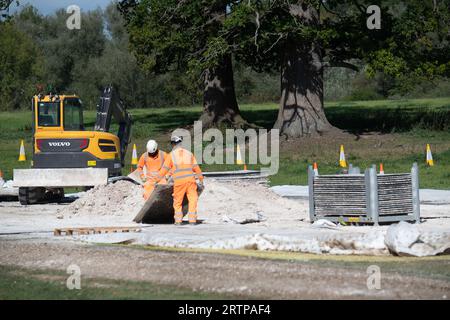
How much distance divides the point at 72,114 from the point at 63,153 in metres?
1.25

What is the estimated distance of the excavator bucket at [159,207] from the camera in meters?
18.6

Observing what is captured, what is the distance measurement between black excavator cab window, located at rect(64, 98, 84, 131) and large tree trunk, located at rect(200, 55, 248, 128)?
19.4 meters

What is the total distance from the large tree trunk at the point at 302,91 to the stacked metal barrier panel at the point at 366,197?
67.5ft

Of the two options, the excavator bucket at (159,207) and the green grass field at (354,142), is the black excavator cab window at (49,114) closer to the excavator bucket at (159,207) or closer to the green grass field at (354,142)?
the excavator bucket at (159,207)

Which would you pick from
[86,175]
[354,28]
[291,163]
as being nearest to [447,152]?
[291,163]

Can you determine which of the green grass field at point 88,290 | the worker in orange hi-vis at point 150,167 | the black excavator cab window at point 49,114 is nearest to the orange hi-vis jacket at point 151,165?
the worker in orange hi-vis at point 150,167

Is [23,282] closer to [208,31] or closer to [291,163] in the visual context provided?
[291,163]

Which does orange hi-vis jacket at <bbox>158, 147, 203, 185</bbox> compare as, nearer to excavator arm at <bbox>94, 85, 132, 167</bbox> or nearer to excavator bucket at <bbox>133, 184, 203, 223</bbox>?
excavator bucket at <bbox>133, 184, 203, 223</bbox>

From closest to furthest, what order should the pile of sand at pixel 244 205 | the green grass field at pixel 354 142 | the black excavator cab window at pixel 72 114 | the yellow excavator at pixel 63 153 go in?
the pile of sand at pixel 244 205 → the yellow excavator at pixel 63 153 → the black excavator cab window at pixel 72 114 → the green grass field at pixel 354 142

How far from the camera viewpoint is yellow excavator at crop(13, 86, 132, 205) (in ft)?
78.2

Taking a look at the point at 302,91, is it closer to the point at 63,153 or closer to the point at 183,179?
the point at 63,153

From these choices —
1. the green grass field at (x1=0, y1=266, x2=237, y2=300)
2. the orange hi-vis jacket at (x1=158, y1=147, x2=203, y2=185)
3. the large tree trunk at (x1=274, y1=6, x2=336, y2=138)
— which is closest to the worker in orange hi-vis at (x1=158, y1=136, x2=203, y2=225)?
the orange hi-vis jacket at (x1=158, y1=147, x2=203, y2=185)

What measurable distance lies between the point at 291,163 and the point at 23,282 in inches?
880

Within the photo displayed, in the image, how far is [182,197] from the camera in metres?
18.4
